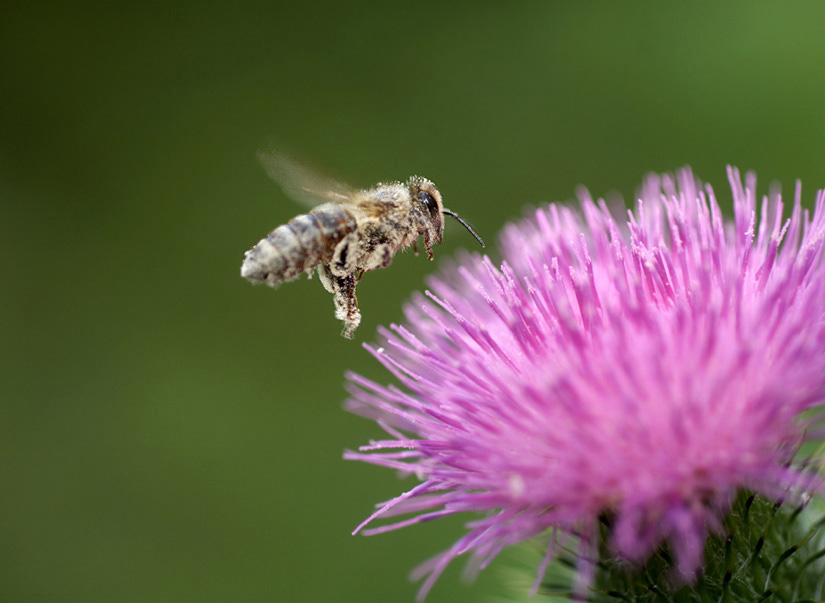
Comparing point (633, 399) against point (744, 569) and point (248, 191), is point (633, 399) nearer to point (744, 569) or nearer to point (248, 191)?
point (744, 569)

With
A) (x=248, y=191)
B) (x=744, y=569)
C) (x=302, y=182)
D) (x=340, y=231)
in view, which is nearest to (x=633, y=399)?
(x=744, y=569)

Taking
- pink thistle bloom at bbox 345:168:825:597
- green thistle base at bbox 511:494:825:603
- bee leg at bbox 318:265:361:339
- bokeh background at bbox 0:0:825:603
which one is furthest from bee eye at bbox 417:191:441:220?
bokeh background at bbox 0:0:825:603

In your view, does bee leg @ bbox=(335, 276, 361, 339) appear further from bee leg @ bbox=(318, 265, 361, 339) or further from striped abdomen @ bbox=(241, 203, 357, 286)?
striped abdomen @ bbox=(241, 203, 357, 286)

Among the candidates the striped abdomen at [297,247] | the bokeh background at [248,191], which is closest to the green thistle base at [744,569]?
the striped abdomen at [297,247]

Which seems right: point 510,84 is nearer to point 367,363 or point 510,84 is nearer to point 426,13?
point 426,13

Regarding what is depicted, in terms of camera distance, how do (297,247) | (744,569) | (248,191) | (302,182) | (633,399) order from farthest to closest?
(248,191)
(302,182)
(297,247)
(744,569)
(633,399)

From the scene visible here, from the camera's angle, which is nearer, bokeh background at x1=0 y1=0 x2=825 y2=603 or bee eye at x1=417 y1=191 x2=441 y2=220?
bee eye at x1=417 y1=191 x2=441 y2=220

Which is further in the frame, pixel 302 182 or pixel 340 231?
pixel 302 182
